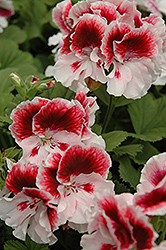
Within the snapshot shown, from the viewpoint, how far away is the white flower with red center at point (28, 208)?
2.21ft

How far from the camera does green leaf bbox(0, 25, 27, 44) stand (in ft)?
5.65

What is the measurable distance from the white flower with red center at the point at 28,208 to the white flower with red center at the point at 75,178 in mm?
23

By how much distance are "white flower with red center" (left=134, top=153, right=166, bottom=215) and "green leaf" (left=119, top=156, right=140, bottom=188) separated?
0.33 m

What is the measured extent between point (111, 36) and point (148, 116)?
0.47m

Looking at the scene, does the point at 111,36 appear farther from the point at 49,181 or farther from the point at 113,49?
the point at 49,181

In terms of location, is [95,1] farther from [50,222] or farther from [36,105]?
[50,222]

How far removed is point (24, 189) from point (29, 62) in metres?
0.96

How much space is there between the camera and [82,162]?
0.68 m

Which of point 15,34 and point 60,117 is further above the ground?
point 60,117

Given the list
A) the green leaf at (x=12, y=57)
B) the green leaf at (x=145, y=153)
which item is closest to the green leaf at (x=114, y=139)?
the green leaf at (x=145, y=153)

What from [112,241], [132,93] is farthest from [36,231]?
[132,93]

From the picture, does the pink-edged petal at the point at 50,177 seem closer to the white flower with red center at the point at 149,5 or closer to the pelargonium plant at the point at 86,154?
the pelargonium plant at the point at 86,154

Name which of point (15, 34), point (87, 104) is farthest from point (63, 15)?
point (15, 34)

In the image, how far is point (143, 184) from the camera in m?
0.63
